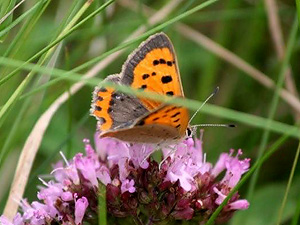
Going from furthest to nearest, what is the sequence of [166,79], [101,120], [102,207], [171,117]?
1. [166,79]
2. [101,120]
3. [171,117]
4. [102,207]

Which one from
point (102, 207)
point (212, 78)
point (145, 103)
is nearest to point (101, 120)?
point (145, 103)

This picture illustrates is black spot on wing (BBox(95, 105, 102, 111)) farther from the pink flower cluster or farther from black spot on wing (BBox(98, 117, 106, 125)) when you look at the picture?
the pink flower cluster

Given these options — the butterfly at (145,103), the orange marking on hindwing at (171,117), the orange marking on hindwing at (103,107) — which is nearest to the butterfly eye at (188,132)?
the butterfly at (145,103)

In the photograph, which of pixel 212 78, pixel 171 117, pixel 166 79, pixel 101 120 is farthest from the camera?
pixel 212 78

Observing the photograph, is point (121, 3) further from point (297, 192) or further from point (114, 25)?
point (297, 192)

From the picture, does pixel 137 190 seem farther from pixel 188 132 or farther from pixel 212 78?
pixel 212 78

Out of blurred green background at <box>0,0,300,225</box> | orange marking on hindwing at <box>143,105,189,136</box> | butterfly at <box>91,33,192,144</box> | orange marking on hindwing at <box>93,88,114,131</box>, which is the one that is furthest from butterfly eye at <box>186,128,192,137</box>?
blurred green background at <box>0,0,300,225</box>

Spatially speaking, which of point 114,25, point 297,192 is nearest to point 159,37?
point 114,25
